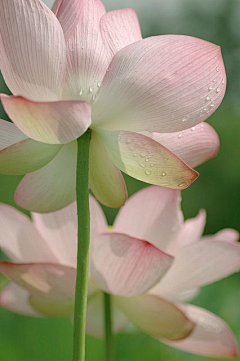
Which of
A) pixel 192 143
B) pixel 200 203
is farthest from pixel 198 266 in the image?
pixel 200 203

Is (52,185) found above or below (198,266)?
above

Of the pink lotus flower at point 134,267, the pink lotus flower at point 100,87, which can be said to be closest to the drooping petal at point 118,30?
the pink lotus flower at point 100,87

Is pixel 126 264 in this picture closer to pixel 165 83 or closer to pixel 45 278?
pixel 45 278

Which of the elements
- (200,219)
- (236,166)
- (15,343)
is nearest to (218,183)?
(236,166)

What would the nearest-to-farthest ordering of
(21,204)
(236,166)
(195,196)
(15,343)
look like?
(21,204)
(15,343)
(195,196)
(236,166)

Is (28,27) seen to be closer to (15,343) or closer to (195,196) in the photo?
(15,343)
